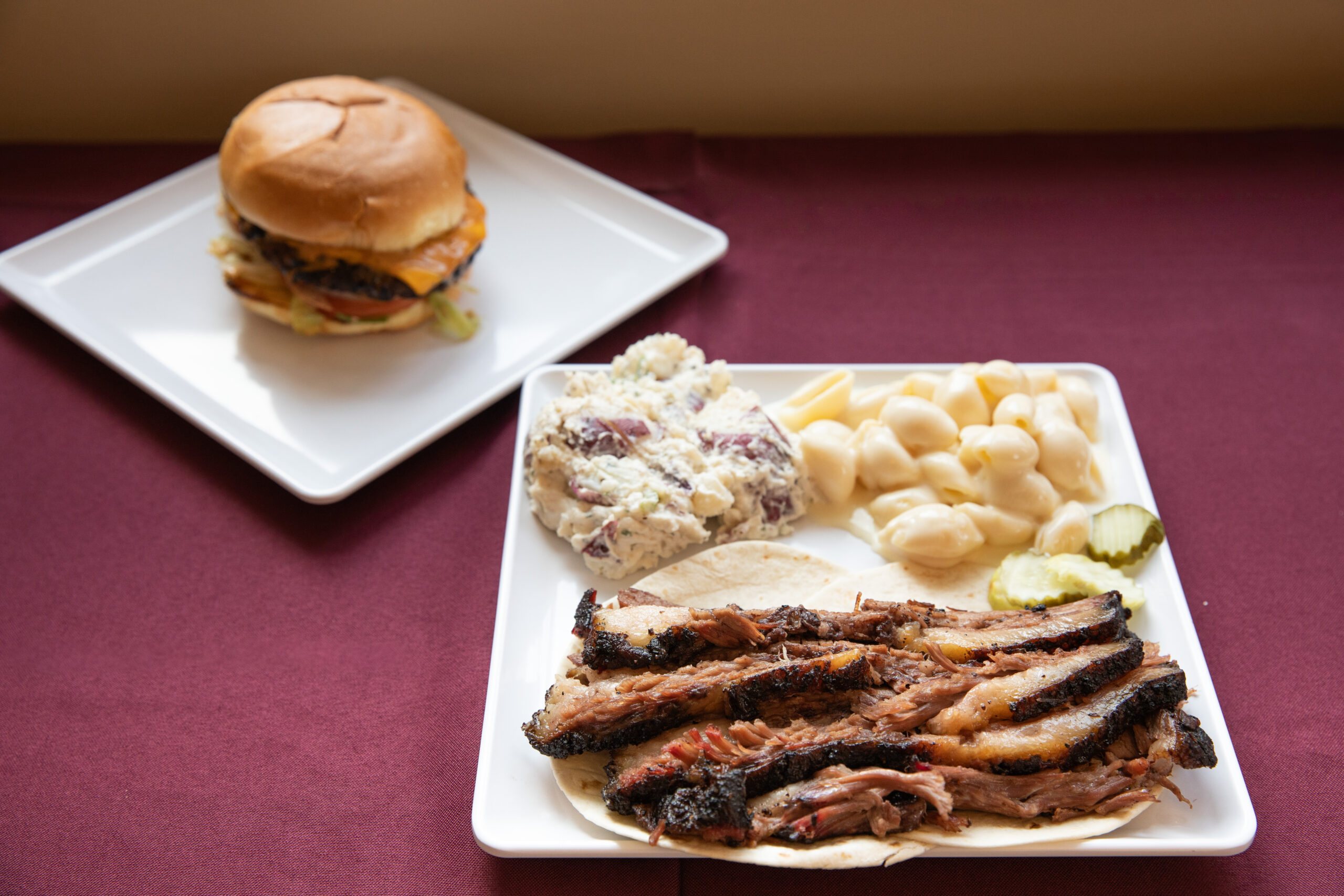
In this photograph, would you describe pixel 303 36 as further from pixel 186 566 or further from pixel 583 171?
pixel 186 566

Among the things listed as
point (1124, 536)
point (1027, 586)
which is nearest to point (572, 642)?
point (1027, 586)

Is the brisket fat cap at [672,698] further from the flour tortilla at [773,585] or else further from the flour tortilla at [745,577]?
the flour tortilla at [745,577]

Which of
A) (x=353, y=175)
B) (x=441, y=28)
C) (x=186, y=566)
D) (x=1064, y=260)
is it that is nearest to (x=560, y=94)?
(x=441, y=28)

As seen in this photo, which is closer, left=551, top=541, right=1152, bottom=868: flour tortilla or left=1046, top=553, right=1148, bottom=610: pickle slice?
left=551, top=541, right=1152, bottom=868: flour tortilla

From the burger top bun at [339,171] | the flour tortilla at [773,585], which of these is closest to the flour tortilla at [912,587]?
the flour tortilla at [773,585]

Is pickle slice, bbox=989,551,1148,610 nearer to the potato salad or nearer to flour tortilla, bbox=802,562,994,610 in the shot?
flour tortilla, bbox=802,562,994,610

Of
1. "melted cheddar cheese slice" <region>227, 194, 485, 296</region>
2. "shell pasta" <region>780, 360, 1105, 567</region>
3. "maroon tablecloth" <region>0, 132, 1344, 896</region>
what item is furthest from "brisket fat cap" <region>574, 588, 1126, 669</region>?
"melted cheddar cheese slice" <region>227, 194, 485, 296</region>
